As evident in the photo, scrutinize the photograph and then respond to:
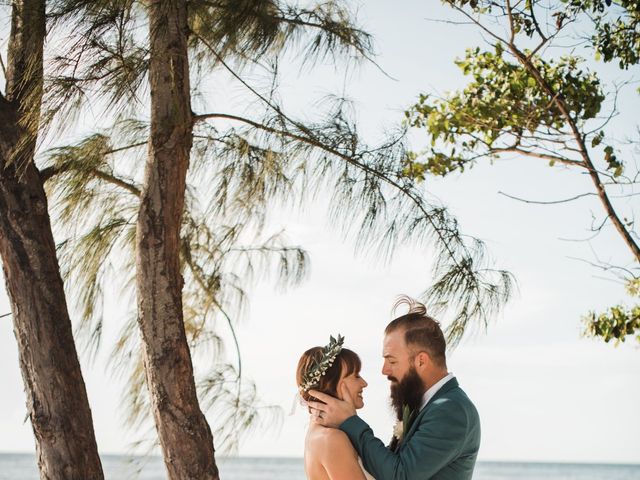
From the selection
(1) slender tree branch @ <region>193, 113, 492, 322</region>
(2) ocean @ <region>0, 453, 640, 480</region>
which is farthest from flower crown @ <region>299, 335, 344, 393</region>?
(2) ocean @ <region>0, 453, 640, 480</region>

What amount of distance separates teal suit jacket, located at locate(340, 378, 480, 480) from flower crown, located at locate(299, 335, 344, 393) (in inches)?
6.6

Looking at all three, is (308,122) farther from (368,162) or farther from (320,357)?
(320,357)

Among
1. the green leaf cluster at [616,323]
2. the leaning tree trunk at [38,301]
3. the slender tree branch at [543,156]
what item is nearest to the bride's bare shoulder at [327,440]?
the leaning tree trunk at [38,301]

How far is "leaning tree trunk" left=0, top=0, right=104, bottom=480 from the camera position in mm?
3352

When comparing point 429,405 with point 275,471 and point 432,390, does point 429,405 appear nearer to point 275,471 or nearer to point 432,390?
point 432,390

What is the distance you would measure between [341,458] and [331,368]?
29 centimetres

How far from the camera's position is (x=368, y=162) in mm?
4078

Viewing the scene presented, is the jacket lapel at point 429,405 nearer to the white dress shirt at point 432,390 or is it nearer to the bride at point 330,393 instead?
the white dress shirt at point 432,390

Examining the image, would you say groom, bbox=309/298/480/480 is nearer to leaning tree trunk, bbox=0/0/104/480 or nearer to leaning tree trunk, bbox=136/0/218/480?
leaning tree trunk, bbox=136/0/218/480

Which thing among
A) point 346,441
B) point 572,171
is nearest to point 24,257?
point 346,441

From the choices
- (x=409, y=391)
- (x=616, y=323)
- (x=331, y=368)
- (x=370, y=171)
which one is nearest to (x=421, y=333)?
(x=409, y=391)

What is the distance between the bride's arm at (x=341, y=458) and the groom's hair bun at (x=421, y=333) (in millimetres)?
338

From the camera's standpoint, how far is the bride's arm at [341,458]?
7.84 feet

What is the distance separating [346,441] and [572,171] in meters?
2.05
